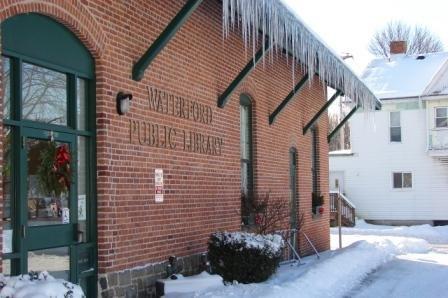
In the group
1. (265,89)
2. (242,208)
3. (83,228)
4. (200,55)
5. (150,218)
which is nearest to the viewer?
(83,228)

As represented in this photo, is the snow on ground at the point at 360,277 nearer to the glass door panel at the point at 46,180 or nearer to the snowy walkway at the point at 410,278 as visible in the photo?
the snowy walkway at the point at 410,278

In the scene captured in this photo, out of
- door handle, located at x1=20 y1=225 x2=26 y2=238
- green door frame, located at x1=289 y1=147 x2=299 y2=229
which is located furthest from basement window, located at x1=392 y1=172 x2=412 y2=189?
door handle, located at x1=20 y1=225 x2=26 y2=238

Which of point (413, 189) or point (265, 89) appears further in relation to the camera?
point (413, 189)

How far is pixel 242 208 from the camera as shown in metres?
12.5

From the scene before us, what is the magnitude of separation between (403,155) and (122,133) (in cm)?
2588

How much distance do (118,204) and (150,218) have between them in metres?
0.91

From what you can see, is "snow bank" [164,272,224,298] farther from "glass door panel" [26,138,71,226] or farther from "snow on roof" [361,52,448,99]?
"snow on roof" [361,52,448,99]

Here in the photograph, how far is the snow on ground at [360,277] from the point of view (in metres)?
8.97

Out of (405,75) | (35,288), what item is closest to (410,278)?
(35,288)

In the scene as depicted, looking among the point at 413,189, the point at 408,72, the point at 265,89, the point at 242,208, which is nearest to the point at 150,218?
the point at 242,208

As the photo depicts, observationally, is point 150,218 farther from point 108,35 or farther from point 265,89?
point 265,89

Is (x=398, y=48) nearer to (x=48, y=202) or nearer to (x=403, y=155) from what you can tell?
(x=403, y=155)

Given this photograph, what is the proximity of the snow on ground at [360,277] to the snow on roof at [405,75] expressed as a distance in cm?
1511

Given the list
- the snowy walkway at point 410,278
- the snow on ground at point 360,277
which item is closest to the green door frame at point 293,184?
the snow on ground at point 360,277
